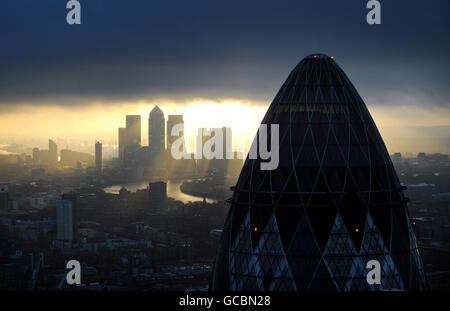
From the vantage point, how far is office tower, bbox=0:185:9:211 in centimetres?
13939

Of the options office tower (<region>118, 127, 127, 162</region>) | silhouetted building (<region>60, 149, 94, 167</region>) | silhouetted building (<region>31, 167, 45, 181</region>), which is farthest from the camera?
silhouetted building (<region>60, 149, 94, 167</region>)

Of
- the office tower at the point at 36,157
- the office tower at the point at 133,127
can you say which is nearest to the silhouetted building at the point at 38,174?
the office tower at the point at 36,157

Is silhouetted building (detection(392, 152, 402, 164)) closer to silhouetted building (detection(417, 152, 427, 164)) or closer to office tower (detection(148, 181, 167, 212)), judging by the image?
silhouetted building (detection(417, 152, 427, 164))

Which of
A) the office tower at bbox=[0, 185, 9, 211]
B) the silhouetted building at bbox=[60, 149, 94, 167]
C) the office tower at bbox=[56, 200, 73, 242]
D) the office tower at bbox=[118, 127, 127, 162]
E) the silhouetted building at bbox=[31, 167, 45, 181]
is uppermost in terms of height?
the office tower at bbox=[118, 127, 127, 162]

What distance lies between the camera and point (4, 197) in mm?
142000

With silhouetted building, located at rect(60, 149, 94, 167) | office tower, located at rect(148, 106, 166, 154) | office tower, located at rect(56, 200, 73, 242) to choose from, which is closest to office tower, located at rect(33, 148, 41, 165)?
silhouetted building, located at rect(60, 149, 94, 167)

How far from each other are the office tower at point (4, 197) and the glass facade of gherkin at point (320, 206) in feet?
383

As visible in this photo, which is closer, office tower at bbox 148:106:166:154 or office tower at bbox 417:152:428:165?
office tower at bbox 417:152:428:165

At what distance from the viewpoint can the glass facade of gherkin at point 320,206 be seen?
2592 centimetres

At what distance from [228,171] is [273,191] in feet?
382

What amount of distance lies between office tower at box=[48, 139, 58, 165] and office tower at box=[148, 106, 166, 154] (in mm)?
19605

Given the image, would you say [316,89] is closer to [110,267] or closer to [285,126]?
[285,126]

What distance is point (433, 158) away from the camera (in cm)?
13512
